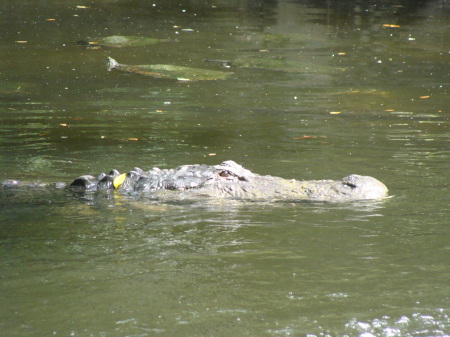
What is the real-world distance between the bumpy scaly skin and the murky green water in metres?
0.18

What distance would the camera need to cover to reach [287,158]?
31.0 ft

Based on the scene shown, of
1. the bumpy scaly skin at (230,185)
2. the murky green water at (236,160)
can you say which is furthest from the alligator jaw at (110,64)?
the bumpy scaly skin at (230,185)

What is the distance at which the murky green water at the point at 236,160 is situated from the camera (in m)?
4.91

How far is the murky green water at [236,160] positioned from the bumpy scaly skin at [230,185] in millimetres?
177

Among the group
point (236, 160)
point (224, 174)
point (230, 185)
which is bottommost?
point (236, 160)

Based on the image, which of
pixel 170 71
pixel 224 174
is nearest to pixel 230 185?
pixel 224 174

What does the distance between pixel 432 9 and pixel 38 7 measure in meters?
13.2

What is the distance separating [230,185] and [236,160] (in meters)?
1.79

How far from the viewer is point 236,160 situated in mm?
9469

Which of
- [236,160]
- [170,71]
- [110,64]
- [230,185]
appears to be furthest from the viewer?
[110,64]

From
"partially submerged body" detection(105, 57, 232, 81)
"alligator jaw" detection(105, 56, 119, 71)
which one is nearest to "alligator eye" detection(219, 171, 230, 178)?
"partially submerged body" detection(105, 57, 232, 81)

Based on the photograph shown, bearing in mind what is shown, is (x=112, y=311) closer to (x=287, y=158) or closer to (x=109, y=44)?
(x=287, y=158)

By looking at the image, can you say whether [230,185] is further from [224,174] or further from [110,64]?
[110,64]

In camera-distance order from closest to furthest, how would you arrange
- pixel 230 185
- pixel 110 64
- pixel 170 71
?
pixel 230 185 < pixel 170 71 < pixel 110 64
